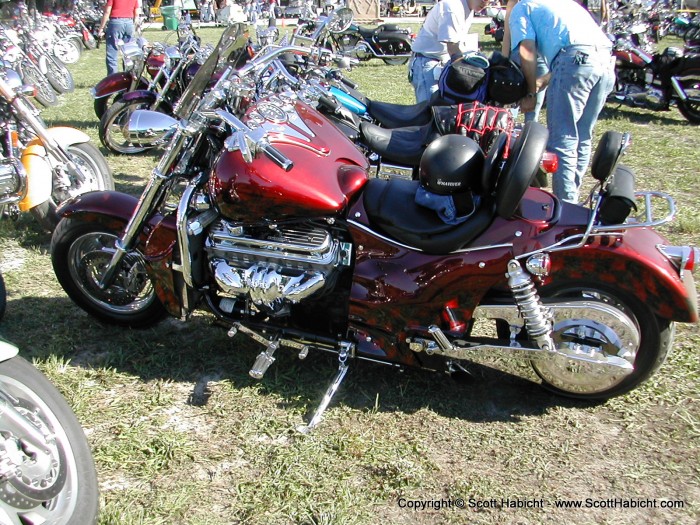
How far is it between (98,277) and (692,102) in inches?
310

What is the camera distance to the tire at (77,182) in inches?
178

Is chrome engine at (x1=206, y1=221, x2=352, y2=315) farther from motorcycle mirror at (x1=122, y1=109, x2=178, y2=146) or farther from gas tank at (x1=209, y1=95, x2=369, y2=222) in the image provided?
motorcycle mirror at (x1=122, y1=109, x2=178, y2=146)

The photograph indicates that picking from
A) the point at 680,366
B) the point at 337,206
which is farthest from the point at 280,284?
the point at 680,366

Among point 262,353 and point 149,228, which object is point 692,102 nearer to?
point 262,353

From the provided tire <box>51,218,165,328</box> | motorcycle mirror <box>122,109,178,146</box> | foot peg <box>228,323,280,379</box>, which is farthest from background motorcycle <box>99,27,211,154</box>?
foot peg <box>228,323,280,379</box>

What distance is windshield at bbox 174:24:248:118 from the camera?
8.97 ft

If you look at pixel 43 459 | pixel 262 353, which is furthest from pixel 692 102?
pixel 43 459

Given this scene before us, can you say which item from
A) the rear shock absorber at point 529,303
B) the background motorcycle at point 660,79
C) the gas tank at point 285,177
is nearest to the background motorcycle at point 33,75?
the gas tank at point 285,177

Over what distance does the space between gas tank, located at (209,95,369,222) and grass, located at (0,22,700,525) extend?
3.08ft

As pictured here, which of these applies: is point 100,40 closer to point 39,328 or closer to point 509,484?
point 39,328

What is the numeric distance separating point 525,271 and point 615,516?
997 mm

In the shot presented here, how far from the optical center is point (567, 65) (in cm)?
406

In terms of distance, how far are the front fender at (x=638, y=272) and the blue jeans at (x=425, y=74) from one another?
351cm

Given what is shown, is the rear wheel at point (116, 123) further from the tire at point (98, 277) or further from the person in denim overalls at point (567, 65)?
the person in denim overalls at point (567, 65)
